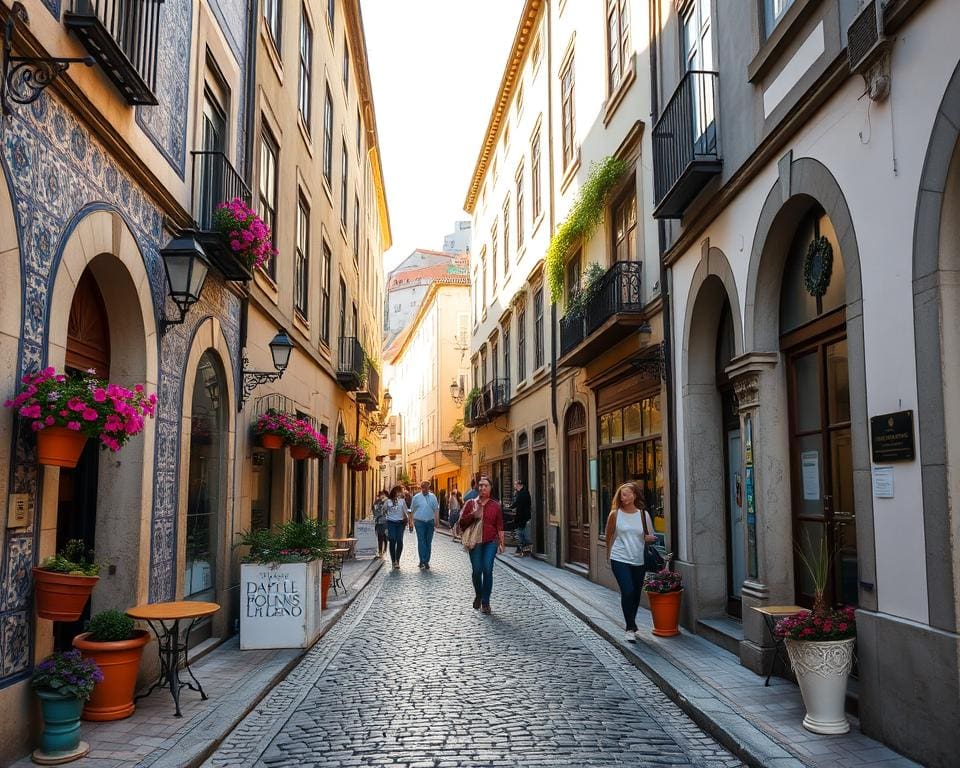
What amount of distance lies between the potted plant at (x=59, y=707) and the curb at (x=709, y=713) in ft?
13.3

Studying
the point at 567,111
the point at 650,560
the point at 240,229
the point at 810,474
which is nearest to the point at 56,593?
the point at 240,229

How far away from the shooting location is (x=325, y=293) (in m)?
18.9

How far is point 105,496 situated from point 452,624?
5.16 meters

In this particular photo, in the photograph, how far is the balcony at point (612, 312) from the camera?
12602 mm

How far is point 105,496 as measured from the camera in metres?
7.13

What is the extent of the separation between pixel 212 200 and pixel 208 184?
0.17m

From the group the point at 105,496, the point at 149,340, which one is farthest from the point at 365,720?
the point at 149,340

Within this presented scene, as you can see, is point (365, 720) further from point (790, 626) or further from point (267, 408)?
point (267, 408)

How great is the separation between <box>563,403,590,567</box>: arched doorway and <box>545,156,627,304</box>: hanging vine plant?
112 inches

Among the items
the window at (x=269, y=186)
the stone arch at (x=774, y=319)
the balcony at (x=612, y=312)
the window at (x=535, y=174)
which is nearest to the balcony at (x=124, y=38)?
the window at (x=269, y=186)

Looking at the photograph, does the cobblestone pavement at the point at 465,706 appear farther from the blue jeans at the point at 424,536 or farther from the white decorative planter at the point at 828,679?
the blue jeans at the point at 424,536

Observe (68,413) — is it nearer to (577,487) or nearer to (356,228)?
(577,487)

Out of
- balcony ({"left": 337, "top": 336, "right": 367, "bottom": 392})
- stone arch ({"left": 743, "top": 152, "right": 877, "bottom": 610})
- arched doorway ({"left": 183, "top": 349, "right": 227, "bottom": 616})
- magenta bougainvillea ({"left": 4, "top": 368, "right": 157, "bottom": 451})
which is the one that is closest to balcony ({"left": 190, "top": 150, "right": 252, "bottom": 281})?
arched doorway ({"left": 183, "top": 349, "right": 227, "bottom": 616})

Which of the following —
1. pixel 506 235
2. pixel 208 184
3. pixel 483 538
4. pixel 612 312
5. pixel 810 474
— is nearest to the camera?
pixel 810 474
